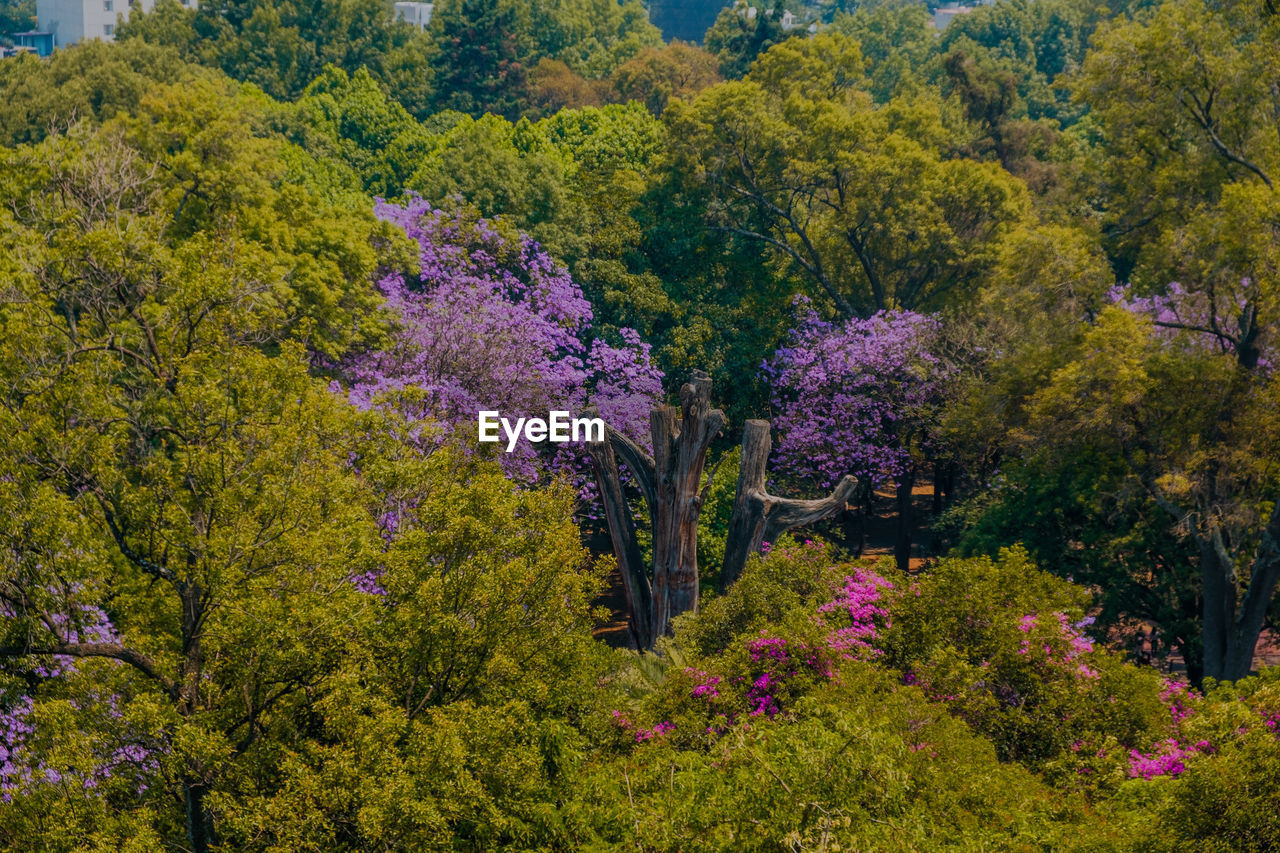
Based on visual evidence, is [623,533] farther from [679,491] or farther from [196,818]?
[196,818]

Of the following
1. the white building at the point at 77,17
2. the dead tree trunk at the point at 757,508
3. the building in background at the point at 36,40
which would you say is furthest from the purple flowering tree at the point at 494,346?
the building in background at the point at 36,40

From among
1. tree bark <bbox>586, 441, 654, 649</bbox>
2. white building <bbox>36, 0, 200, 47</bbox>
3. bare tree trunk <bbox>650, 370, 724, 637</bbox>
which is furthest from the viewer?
white building <bbox>36, 0, 200, 47</bbox>

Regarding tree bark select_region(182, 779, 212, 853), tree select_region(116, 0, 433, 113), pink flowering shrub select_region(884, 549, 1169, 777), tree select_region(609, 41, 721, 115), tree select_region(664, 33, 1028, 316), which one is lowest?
tree bark select_region(182, 779, 212, 853)

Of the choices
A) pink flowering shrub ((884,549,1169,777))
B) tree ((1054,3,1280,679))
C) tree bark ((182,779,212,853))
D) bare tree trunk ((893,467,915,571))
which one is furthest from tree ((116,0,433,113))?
tree bark ((182,779,212,853))

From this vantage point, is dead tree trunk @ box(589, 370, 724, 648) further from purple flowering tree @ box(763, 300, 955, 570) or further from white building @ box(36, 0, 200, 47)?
white building @ box(36, 0, 200, 47)

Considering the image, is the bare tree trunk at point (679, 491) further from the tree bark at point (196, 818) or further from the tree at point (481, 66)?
the tree at point (481, 66)

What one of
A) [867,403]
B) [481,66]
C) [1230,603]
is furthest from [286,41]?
[1230,603]
